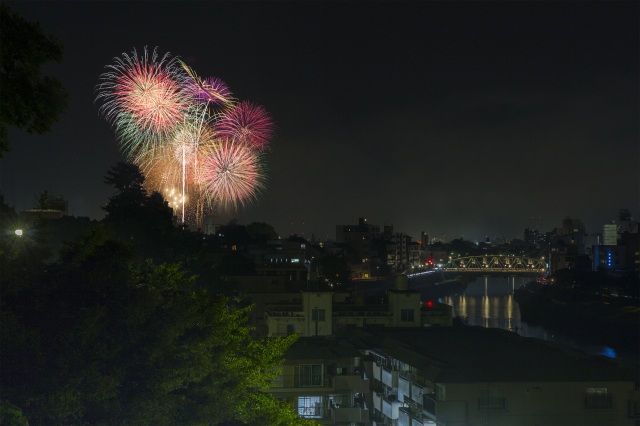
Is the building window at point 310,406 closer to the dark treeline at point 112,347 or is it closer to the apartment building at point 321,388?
the apartment building at point 321,388

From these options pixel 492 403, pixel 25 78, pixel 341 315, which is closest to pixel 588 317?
pixel 341 315

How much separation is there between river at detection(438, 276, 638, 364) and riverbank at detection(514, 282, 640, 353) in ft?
1.80

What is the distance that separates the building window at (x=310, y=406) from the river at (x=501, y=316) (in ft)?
24.5

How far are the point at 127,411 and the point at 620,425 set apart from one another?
4.81 metres

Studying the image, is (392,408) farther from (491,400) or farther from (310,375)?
(491,400)

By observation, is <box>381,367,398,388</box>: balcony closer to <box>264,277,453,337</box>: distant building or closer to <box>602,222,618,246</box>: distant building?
<box>264,277,453,337</box>: distant building

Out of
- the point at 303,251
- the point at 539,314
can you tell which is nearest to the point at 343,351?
the point at 303,251

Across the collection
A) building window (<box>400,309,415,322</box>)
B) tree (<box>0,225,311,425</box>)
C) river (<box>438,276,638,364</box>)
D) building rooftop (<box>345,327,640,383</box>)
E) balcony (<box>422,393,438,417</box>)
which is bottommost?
river (<box>438,276,638,364</box>)

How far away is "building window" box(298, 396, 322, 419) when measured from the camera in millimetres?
6777

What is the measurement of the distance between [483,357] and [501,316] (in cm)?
1664

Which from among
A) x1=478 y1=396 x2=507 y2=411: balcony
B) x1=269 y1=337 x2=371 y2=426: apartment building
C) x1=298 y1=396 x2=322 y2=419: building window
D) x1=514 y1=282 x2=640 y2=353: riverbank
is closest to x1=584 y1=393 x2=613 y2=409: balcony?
x1=478 y1=396 x2=507 y2=411: balcony

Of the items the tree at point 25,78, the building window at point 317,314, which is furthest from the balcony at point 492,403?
the tree at point 25,78

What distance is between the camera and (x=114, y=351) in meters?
2.99

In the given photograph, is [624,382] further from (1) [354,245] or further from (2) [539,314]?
(1) [354,245]
